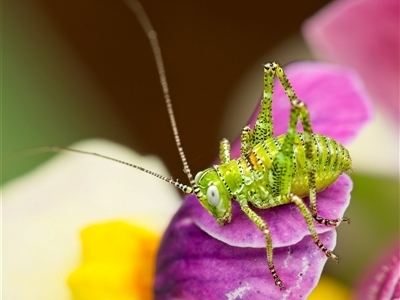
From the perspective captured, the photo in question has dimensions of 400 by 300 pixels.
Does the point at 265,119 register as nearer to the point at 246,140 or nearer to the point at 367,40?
the point at 246,140

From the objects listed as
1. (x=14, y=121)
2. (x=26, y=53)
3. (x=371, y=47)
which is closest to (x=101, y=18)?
(x=26, y=53)

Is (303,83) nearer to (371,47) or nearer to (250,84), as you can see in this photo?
(371,47)

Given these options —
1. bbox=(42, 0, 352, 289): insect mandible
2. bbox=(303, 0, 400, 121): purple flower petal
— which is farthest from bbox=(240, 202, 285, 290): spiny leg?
bbox=(303, 0, 400, 121): purple flower petal

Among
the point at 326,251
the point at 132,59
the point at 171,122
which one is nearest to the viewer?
the point at 326,251

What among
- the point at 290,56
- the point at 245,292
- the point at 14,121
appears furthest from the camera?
the point at 290,56

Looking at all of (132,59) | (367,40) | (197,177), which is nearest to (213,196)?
(197,177)

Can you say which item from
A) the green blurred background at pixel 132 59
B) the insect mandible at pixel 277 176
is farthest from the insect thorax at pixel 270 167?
the green blurred background at pixel 132 59
